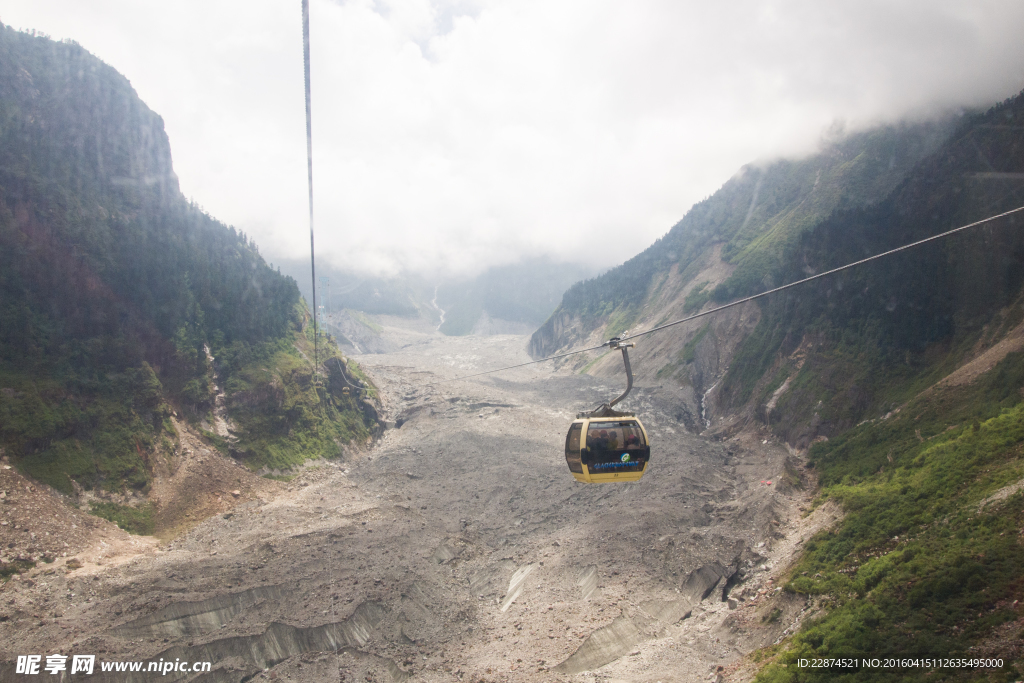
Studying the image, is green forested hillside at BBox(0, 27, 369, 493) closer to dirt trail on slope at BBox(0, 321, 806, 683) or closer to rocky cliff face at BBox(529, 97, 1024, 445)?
dirt trail on slope at BBox(0, 321, 806, 683)

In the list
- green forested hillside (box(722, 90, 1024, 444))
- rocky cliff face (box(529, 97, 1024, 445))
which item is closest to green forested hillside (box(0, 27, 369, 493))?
rocky cliff face (box(529, 97, 1024, 445))

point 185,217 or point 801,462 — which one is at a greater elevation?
point 185,217

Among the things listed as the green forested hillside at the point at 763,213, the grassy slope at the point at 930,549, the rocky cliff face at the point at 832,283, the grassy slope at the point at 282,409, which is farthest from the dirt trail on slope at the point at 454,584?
the green forested hillside at the point at 763,213

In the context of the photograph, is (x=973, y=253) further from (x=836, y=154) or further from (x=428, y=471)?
(x=836, y=154)

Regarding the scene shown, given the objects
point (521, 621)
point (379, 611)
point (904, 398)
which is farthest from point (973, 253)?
point (379, 611)

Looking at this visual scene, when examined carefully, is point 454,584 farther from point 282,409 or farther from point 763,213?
point 763,213
